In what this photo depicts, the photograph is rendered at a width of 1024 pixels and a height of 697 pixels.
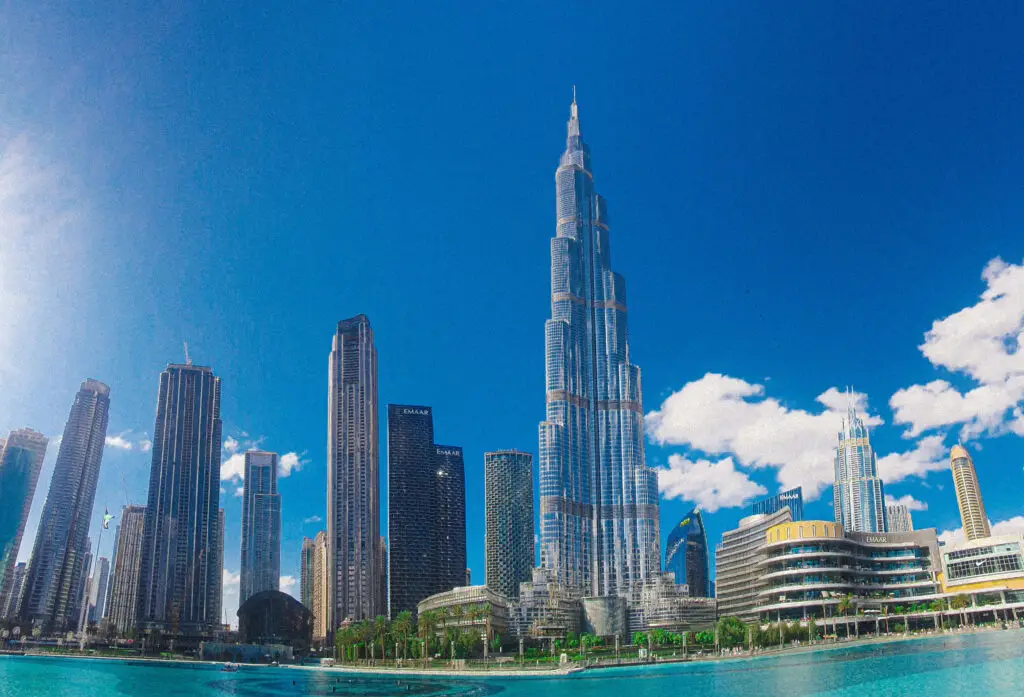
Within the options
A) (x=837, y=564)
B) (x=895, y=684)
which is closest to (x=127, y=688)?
(x=895, y=684)

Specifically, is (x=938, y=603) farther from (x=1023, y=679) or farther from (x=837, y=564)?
(x=1023, y=679)

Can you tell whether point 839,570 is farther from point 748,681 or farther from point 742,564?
point 748,681

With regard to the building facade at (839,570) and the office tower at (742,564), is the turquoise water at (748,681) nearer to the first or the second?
the building facade at (839,570)

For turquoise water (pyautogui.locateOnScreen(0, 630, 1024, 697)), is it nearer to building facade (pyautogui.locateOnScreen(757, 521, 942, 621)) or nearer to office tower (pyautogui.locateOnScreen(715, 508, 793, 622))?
building facade (pyautogui.locateOnScreen(757, 521, 942, 621))

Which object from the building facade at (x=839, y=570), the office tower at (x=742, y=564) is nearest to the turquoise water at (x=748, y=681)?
the building facade at (x=839, y=570)

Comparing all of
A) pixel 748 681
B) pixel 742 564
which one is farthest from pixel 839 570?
pixel 748 681

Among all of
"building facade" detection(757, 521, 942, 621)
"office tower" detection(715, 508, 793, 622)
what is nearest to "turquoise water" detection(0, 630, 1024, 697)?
"building facade" detection(757, 521, 942, 621)
